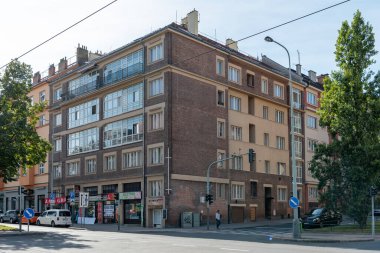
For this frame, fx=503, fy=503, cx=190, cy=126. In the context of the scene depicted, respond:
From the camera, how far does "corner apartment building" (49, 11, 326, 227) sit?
1766 inches

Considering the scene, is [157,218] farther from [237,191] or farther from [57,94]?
[57,94]

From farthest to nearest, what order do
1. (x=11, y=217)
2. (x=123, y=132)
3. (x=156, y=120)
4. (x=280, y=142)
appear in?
(x=280, y=142) → (x=11, y=217) → (x=123, y=132) → (x=156, y=120)

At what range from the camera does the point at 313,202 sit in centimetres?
6341

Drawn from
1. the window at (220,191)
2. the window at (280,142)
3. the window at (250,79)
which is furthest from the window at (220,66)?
the window at (280,142)

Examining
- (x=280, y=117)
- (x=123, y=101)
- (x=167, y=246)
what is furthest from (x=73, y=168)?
(x=167, y=246)

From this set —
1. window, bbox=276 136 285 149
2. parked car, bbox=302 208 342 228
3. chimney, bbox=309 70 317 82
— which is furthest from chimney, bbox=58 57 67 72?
parked car, bbox=302 208 342 228

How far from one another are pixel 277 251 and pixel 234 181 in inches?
1231

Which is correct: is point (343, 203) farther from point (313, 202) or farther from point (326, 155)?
point (313, 202)

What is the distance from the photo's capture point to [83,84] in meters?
56.1

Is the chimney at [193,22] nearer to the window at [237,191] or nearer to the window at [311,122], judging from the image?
the window at [237,191]

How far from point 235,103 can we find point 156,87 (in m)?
10.2

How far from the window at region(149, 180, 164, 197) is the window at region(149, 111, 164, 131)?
4851 mm

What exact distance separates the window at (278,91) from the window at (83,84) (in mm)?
20526

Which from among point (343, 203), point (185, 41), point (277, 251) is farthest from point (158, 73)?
point (277, 251)
